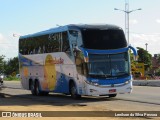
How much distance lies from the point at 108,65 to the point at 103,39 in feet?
4.39

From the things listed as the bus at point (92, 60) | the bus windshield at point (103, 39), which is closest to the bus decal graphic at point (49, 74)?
the bus at point (92, 60)

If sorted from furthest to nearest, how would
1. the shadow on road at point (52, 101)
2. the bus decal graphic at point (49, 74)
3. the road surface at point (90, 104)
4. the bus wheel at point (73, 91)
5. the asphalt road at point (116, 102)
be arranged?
the bus decal graphic at point (49, 74), the bus wheel at point (73, 91), the shadow on road at point (52, 101), the asphalt road at point (116, 102), the road surface at point (90, 104)

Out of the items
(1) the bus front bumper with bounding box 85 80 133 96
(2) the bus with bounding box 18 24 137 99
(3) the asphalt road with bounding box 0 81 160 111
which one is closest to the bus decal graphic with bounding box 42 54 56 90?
(2) the bus with bounding box 18 24 137 99

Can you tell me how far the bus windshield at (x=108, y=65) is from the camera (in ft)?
73.5

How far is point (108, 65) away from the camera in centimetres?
2255

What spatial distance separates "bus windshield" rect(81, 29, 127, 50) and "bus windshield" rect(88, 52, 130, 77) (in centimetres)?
47

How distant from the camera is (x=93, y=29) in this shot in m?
23.0

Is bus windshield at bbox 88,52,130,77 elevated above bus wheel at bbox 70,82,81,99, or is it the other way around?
bus windshield at bbox 88,52,130,77

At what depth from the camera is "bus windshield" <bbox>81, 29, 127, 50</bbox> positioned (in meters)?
22.6

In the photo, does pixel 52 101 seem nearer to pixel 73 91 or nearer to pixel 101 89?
pixel 73 91

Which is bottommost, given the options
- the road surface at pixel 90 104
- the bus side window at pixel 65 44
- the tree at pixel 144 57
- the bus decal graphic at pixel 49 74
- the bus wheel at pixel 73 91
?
the road surface at pixel 90 104

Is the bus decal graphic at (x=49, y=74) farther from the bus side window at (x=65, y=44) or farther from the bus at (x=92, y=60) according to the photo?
the bus side window at (x=65, y=44)

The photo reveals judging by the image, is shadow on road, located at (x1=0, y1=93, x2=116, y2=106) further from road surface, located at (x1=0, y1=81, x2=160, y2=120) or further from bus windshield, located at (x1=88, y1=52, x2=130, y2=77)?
bus windshield, located at (x1=88, y1=52, x2=130, y2=77)

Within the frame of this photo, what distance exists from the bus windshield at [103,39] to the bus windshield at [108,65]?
1.55 feet
